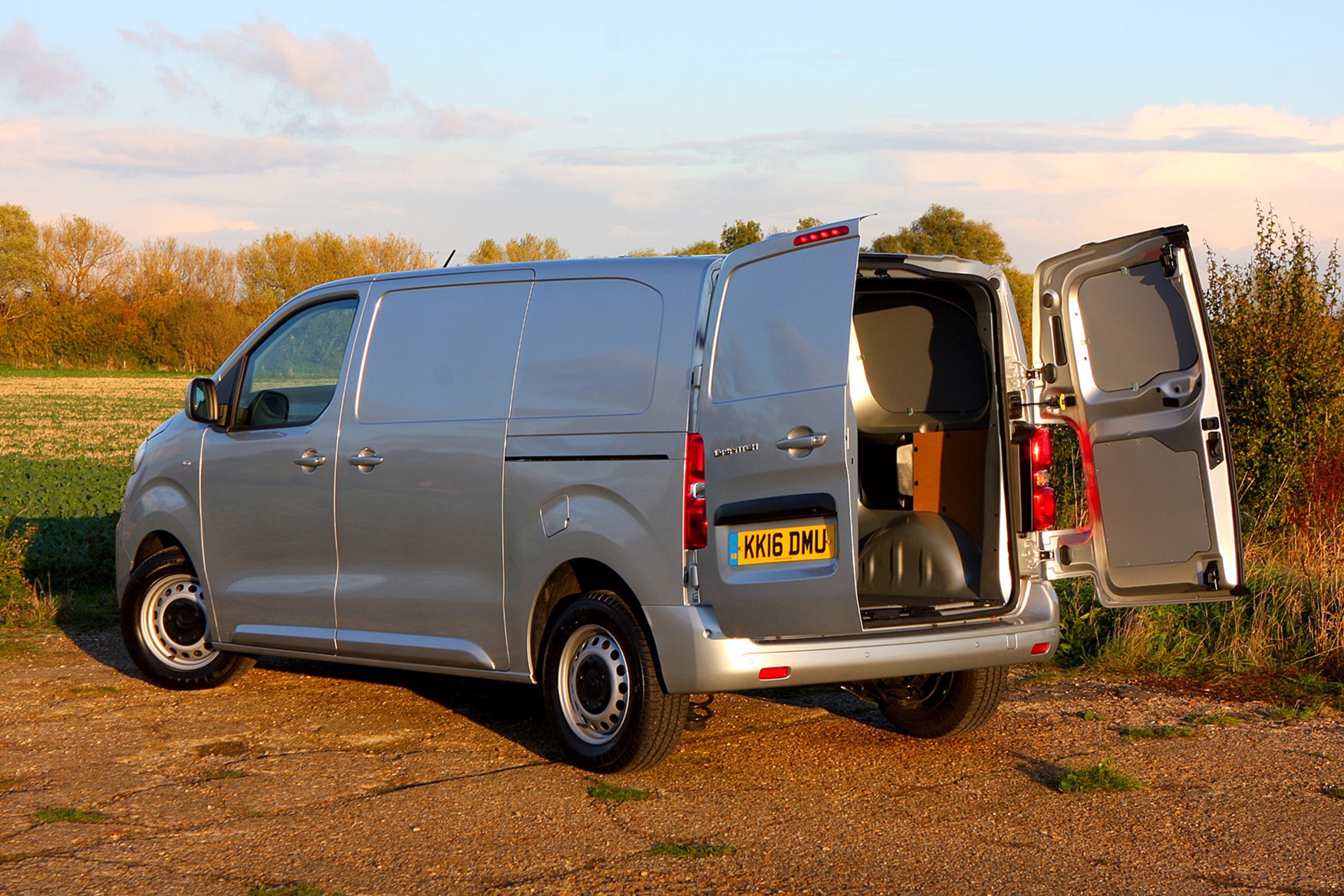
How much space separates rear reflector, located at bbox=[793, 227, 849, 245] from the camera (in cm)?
499

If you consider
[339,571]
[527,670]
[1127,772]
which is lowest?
[1127,772]

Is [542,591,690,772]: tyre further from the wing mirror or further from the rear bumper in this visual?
the wing mirror

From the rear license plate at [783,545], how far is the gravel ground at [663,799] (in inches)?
37.7

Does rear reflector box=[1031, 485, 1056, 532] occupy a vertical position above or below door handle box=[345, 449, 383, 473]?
below

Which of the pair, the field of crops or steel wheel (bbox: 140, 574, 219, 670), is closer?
steel wheel (bbox: 140, 574, 219, 670)

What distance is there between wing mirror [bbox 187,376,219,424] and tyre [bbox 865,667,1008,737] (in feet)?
11.9

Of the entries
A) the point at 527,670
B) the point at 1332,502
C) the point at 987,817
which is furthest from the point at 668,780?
the point at 1332,502

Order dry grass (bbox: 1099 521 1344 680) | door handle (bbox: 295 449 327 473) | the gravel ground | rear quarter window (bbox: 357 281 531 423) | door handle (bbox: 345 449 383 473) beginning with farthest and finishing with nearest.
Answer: dry grass (bbox: 1099 521 1344 680) → door handle (bbox: 295 449 327 473) → door handle (bbox: 345 449 383 473) → rear quarter window (bbox: 357 281 531 423) → the gravel ground

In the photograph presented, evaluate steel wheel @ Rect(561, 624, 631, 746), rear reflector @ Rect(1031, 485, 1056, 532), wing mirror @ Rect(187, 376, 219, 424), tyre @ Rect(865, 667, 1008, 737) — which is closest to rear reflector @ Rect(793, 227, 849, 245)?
rear reflector @ Rect(1031, 485, 1056, 532)

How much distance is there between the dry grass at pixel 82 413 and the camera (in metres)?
26.3

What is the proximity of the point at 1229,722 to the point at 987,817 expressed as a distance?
2.08m

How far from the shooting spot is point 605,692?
569cm

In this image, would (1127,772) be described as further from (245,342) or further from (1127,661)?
(245,342)

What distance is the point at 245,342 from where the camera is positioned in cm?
732
